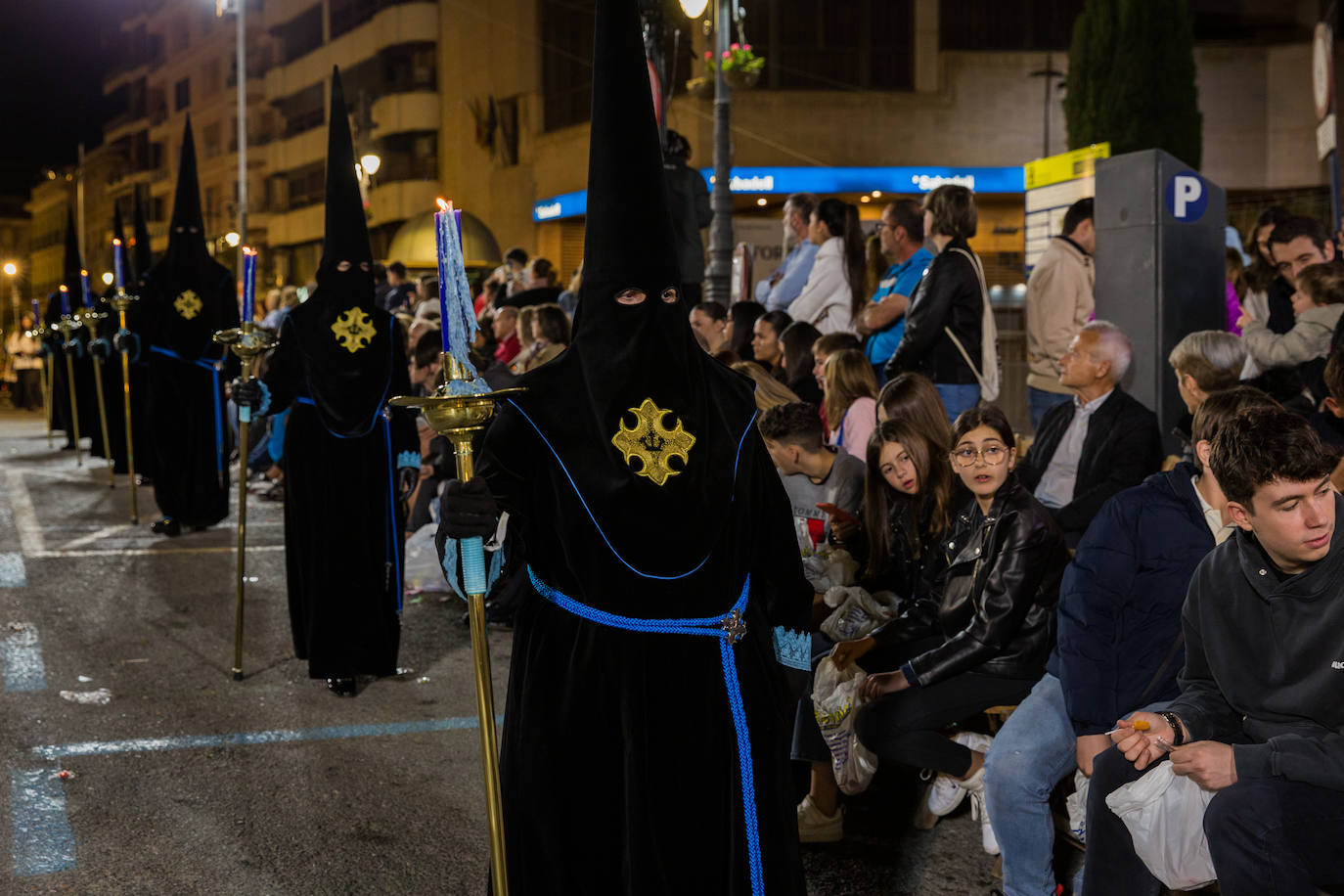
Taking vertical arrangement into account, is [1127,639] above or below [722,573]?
below

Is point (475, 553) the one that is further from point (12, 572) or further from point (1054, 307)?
point (12, 572)

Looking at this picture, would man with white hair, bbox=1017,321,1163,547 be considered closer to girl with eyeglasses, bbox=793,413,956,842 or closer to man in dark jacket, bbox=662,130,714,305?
girl with eyeglasses, bbox=793,413,956,842

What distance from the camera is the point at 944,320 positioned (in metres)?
7.91

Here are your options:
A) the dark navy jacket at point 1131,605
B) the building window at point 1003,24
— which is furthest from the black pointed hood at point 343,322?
the building window at point 1003,24

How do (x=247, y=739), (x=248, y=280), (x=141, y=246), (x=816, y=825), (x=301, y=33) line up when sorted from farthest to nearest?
1. (x=301, y=33)
2. (x=141, y=246)
3. (x=248, y=280)
4. (x=247, y=739)
5. (x=816, y=825)

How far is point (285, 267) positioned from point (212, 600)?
1957 inches

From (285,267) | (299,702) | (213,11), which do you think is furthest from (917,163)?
(213,11)

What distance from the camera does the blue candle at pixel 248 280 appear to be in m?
6.97

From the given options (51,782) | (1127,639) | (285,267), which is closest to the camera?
(1127,639)

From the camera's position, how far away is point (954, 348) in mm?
8039

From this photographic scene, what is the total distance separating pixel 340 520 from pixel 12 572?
4471mm

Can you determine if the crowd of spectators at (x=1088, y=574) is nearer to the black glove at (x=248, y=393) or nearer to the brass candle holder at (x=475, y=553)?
the brass candle holder at (x=475, y=553)

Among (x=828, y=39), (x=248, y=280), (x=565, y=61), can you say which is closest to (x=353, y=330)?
(x=248, y=280)

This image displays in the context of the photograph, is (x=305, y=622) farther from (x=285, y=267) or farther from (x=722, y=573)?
(x=285, y=267)
